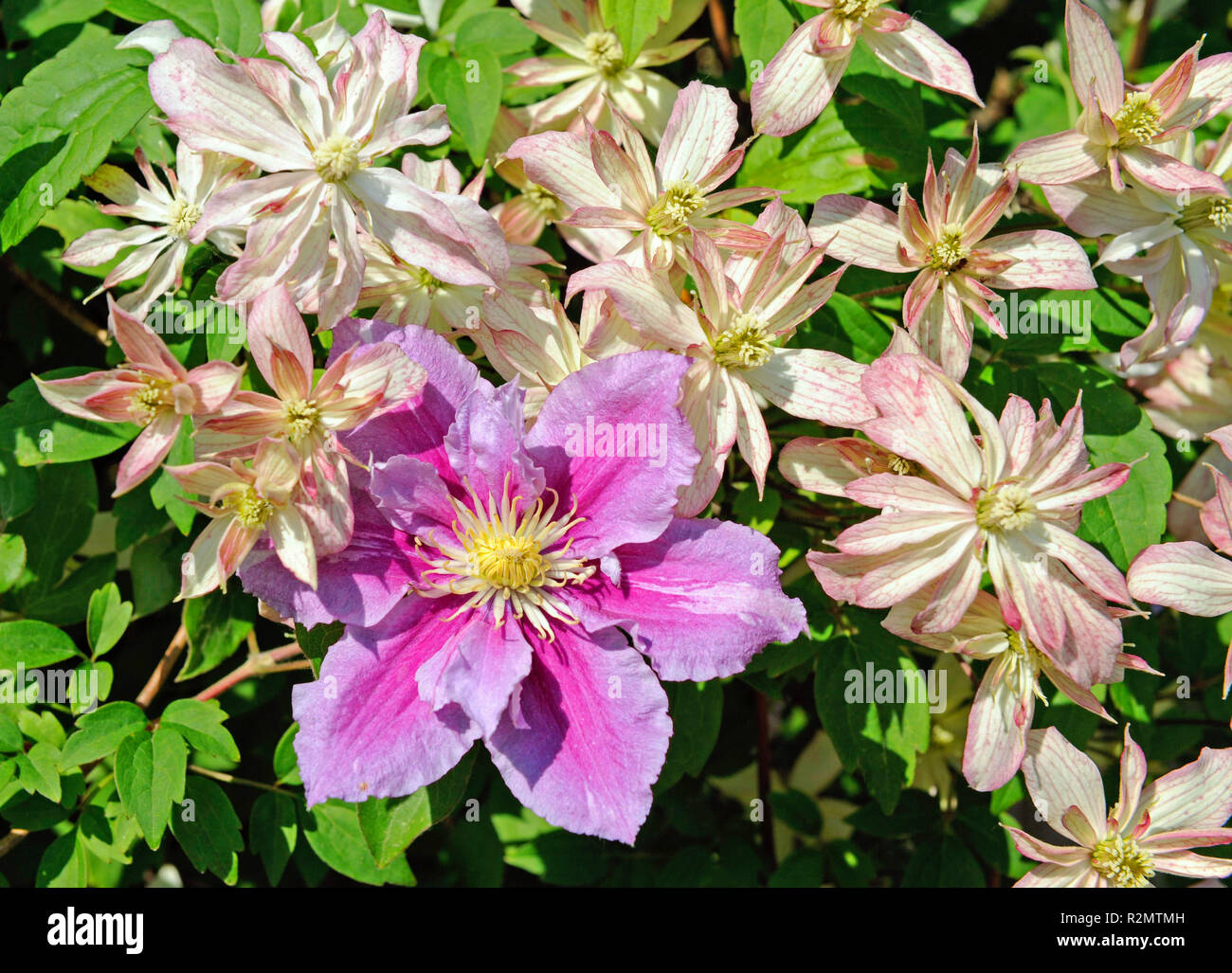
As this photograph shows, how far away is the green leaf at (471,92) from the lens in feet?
4.55

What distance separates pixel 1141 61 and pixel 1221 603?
5.18 feet

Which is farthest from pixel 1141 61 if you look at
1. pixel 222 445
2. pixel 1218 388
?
pixel 222 445

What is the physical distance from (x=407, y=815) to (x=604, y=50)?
1161 mm

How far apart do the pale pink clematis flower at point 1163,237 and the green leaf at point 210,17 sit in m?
1.16

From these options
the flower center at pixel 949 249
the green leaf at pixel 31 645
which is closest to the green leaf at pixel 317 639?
the green leaf at pixel 31 645

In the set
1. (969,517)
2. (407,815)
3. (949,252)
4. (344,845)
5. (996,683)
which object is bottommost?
(344,845)

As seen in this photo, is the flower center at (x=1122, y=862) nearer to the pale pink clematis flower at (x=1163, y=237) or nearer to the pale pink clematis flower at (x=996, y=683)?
the pale pink clematis flower at (x=996, y=683)

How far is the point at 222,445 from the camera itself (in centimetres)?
118

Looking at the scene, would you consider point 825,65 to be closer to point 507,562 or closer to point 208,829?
point 507,562

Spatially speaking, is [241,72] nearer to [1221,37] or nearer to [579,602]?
[579,602]

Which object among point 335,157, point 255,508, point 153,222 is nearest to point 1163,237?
point 335,157

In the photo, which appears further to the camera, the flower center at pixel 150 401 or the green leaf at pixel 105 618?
the green leaf at pixel 105 618

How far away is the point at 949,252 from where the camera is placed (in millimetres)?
1393

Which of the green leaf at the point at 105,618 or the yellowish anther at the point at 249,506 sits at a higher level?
the yellowish anther at the point at 249,506
